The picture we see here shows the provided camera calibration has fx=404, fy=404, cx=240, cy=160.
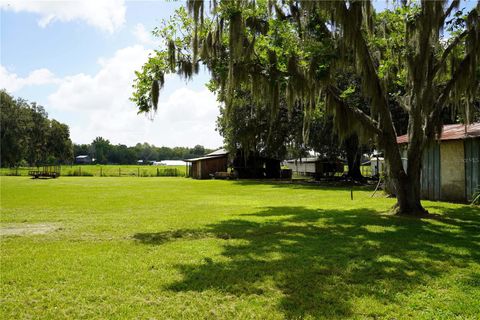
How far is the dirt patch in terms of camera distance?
9477 millimetres

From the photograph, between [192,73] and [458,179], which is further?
[458,179]

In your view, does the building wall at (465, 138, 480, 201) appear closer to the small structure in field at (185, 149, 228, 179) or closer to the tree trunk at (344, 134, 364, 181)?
the tree trunk at (344, 134, 364, 181)

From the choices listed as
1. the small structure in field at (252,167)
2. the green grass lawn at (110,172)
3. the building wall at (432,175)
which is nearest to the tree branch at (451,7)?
the building wall at (432,175)

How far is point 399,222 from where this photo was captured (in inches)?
418

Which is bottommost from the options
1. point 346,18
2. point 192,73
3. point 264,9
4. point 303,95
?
point 303,95

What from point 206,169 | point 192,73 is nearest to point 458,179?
point 192,73

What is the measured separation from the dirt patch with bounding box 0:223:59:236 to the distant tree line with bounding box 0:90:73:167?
5645cm

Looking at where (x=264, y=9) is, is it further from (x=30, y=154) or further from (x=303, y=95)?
(x=30, y=154)

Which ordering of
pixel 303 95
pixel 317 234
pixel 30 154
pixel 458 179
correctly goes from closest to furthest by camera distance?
pixel 317 234 < pixel 303 95 < pixel 458 179 < pixel 30 154

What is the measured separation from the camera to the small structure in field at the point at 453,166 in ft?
50.7

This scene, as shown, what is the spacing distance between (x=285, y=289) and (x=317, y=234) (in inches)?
163

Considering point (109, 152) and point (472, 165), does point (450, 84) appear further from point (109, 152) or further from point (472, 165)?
point (109, 152)

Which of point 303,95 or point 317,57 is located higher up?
point 317,57

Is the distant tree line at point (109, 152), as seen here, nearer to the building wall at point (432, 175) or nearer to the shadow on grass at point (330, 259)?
the building wall at point (432, 175)
